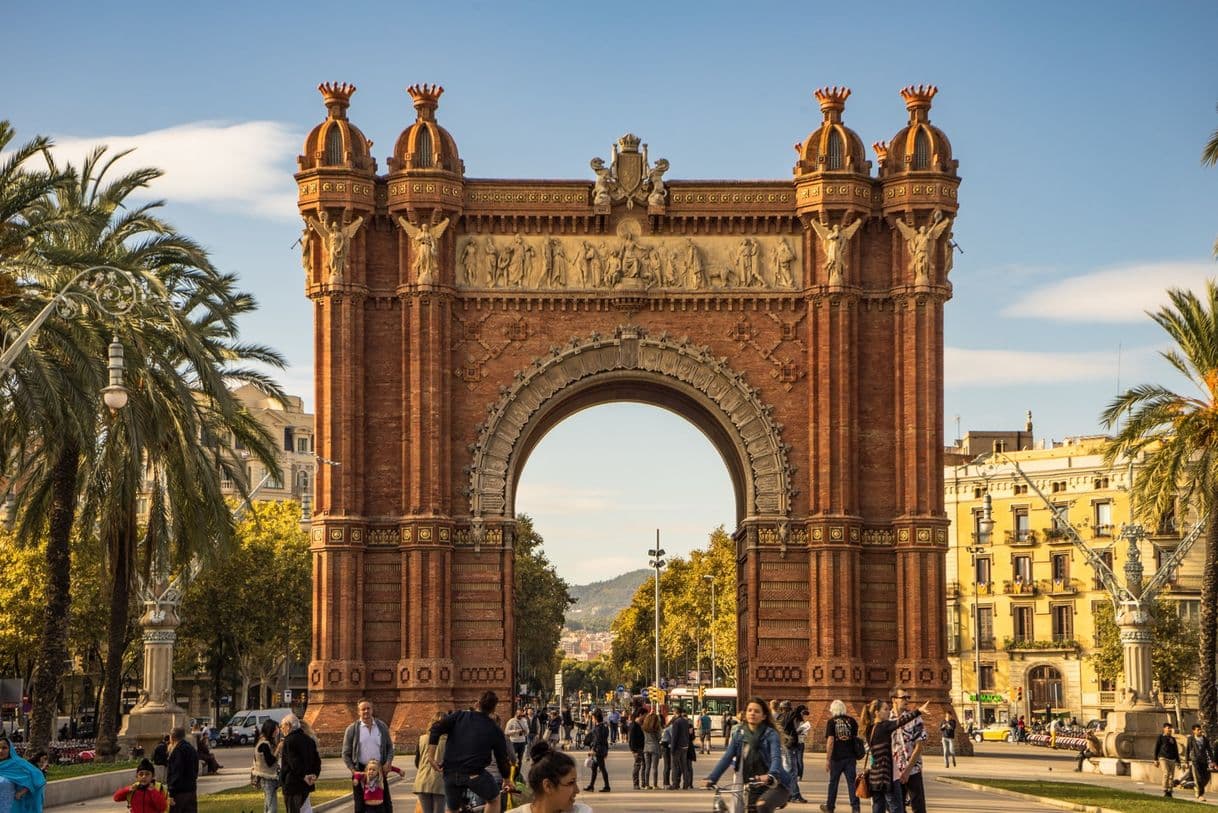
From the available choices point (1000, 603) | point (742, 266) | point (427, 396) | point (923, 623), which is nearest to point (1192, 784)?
point (923, 623)

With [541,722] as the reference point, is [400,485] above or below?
above

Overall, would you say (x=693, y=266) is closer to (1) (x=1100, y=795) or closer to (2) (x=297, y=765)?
(1) (x=1100, y=795)

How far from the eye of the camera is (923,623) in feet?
157

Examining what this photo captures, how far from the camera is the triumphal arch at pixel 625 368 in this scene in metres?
48.1

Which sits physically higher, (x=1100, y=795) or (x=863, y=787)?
(x=863, y=787)

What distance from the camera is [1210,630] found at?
138ft

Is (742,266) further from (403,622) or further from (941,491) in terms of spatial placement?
(403,622)

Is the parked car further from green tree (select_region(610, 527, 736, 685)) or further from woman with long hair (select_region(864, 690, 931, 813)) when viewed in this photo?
woman with long hair (select_region(864, 690, 931, 813))

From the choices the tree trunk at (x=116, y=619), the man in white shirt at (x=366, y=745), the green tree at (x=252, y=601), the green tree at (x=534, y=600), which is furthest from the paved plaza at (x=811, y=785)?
the green tree at (x=534, y=600)

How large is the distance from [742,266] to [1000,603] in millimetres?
43237

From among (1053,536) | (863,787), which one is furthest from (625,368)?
(1053,536)

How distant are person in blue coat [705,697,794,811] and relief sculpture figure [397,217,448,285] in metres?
29.8

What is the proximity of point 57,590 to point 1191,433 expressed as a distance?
24252 mm

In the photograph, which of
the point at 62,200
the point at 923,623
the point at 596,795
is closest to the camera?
the point at 596,795
